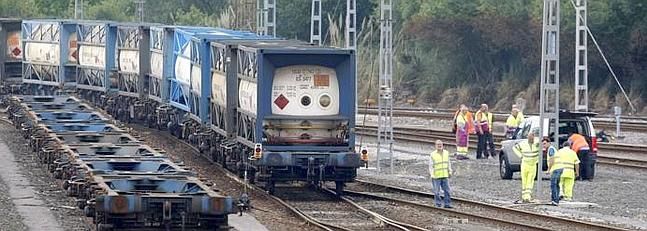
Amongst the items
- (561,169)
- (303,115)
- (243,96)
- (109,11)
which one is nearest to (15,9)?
(109,11)

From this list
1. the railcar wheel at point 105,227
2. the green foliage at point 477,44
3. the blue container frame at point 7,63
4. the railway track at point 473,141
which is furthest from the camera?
the green foliage at point 477,44

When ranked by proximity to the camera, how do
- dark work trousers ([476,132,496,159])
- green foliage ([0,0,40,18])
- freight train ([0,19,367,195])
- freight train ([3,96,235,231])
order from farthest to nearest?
green foliage ([0,0,40,18]) → dark work trousers ([476,132,496,159]) → freight train ([0,19,367,195]) → freight train ([3,96,235,231])

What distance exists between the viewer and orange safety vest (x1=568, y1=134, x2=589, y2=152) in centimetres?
3008

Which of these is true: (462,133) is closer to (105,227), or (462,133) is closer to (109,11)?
(105,227)

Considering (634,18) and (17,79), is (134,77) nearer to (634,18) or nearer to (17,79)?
(17,79)

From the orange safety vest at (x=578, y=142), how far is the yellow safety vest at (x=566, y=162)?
354 centimetres

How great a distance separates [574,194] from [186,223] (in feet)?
40.7

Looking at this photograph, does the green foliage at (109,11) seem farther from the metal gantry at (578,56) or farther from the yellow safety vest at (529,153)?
the yellow safety vest at (529,153)

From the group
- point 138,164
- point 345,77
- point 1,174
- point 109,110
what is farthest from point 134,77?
point 138,164

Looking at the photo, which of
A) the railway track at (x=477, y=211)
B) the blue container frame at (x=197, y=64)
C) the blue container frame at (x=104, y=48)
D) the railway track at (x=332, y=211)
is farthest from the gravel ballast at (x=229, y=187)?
the blue container frame at (x=104, y=48)

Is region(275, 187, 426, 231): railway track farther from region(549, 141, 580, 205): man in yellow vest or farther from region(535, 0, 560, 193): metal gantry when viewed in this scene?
region(535, 0, 560, 193): metal gantry

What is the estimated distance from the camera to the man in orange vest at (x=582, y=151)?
3014cm

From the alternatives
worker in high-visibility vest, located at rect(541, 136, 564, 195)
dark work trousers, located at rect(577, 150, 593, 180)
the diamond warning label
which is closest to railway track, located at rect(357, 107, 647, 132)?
dark work trousers, located at rect(577, 150, 593, 180)

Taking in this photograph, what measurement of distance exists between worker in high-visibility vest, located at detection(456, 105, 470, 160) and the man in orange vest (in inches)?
186
